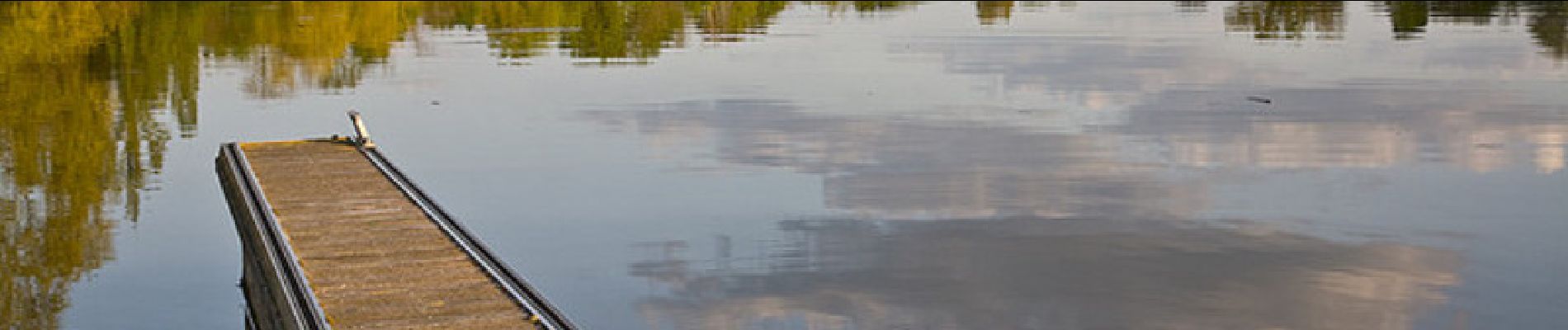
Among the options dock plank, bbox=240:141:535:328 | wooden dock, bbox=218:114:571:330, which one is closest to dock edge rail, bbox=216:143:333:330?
wooden dock, bbox=218:114:571:330

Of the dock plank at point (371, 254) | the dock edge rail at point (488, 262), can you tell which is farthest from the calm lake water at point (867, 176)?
the dock edge rail at point (488, 262)

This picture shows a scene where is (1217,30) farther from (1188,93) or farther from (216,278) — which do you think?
(216,278)

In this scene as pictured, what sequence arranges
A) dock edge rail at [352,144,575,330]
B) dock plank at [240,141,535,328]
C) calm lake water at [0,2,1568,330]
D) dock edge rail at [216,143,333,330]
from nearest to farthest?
dock edge rail at [352,144,575,330] → dock edge rail at [216,143,333,330] → dock plank at [240,141,535,328] → calm lake water at [0,2,1568,330]

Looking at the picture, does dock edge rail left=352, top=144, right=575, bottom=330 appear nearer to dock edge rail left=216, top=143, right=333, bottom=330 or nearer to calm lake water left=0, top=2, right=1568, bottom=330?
calm lake water left=0, top=2, right=1568, bottom=330

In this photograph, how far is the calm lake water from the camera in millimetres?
21500

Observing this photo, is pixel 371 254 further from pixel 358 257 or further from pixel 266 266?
pixel 266 266

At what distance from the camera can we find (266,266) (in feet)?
62.9

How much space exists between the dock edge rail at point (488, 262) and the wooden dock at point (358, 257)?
0.06 feet

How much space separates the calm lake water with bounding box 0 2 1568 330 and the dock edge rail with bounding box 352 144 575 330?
178cm

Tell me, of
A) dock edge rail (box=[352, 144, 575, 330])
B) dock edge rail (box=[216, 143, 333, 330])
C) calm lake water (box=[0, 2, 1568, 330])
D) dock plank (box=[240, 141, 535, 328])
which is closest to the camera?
dock edge rail (box=[352, 144, 575, 330])

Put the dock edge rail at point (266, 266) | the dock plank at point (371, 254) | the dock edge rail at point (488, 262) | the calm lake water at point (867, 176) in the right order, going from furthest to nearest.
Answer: the calm lake water at point (867, 176) < the dock plank at point (371, 254) < the dock edge rail at point (266, 266) < the dock edge rail at point (488, 262)

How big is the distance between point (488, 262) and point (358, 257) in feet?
6.97

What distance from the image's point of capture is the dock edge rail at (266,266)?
55.2ft

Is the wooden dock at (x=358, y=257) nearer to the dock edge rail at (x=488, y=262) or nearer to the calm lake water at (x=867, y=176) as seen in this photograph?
the dock edge rail at (x=488, y=262)
